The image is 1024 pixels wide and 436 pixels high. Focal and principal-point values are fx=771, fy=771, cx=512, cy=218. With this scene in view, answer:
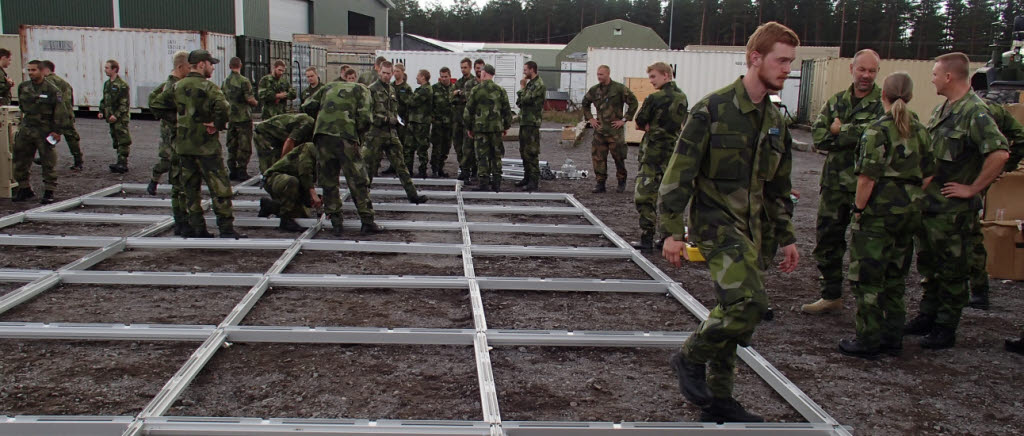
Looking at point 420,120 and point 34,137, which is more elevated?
point 420,120

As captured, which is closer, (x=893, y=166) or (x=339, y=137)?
(x=893, y=166)

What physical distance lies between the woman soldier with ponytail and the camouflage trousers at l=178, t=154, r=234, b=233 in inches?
212

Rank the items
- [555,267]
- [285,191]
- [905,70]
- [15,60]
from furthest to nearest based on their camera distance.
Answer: [15,60] → [905,70] → [285,191] → [555,267]

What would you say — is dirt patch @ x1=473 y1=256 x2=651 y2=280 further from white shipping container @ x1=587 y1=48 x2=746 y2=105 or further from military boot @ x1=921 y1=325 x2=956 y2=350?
white shipping container @ x1=587 y1=48 x2=746 y2=105

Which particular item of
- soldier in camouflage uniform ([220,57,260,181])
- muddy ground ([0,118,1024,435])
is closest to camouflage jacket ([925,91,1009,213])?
muddy ground ([0,118,1024,435])

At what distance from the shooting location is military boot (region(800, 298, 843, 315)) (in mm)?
5504

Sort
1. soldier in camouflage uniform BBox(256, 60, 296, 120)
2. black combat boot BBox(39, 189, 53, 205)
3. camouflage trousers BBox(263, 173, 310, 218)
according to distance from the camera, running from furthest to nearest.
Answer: soldier in camouflage uniform BBox(256, 60, 296, 120), black combat boot BBox(39, 189, 53, 205), camouflage trousers BBox(263, 173, 310, 218)

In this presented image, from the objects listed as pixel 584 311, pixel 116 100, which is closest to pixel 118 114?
pixel 116 100

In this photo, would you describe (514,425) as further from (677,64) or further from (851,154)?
(677,64)

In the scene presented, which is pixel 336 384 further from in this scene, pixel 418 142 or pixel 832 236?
pixel 418 142

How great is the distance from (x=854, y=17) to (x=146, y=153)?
49803mm

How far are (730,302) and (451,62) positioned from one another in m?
22.3

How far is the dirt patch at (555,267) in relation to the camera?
6438 mm

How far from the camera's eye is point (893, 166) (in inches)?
173
